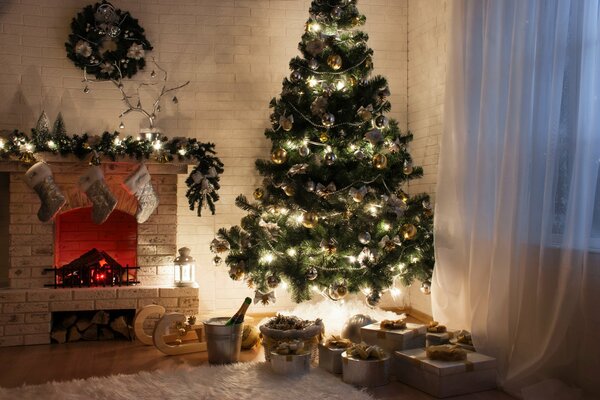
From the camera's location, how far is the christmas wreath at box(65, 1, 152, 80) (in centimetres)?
451

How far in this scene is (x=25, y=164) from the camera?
405 cm

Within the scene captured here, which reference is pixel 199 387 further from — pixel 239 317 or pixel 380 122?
pixel 380 122

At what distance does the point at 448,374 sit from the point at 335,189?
1392mm

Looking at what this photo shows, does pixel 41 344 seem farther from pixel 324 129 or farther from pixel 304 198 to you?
pixel 324 129

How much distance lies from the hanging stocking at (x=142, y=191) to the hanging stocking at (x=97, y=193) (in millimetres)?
139

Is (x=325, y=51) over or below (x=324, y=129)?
over

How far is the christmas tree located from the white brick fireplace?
1.89ft

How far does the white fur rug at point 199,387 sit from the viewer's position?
9.50 ft

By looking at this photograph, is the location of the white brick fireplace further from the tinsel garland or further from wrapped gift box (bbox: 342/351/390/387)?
wrapped gift box (bbox: 342/351/390/387)

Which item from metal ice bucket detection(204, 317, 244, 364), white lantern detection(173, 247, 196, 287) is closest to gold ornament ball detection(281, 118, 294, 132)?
white lantern detection(173, 247, 196, 287)

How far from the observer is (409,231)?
3.88m

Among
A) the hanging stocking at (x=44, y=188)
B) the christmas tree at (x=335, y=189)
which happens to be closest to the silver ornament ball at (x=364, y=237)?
the christmas tree at (x=335, y=189)

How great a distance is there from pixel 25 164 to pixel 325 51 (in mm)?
2156

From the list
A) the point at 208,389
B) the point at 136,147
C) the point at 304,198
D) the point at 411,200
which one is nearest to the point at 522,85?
the point at 411,200
